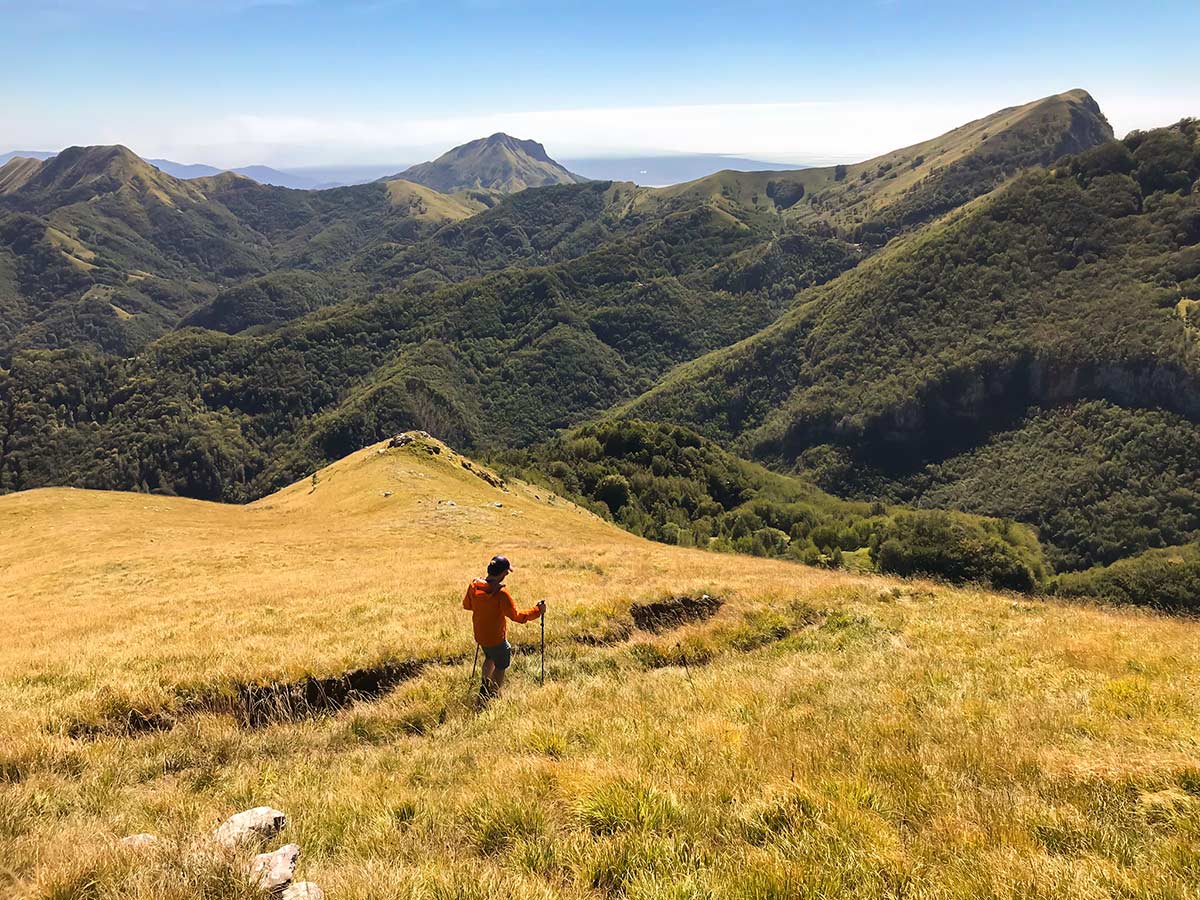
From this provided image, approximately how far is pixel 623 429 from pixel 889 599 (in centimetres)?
11983

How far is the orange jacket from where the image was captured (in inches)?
406

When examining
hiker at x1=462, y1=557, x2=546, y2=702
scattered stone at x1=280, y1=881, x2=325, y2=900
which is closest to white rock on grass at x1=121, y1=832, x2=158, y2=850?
scattered stone at x1=280, y1=881, x2=325, y2=900

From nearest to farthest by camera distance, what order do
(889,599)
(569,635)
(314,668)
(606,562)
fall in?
(314,668), (569,635), (889,599), (606,562)

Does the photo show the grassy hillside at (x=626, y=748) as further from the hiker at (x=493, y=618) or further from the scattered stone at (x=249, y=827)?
the hiker at (x=493, y=618)

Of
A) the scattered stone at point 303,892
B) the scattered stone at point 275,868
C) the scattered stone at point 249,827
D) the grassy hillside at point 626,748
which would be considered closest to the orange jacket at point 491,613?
the grassy hillside at point 626,748

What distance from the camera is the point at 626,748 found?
7633 millimetres

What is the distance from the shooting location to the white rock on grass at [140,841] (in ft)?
16.6

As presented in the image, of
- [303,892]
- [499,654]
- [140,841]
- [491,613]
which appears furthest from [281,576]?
[303,892]

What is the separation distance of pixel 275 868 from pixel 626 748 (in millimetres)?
4116

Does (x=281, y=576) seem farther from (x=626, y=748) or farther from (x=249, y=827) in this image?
(x=626, y=748)

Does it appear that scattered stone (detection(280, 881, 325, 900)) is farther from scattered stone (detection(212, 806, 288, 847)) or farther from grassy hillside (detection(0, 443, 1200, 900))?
scattered stone (detection(212, 806, 288, 847))

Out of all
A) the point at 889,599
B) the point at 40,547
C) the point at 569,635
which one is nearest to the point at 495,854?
the point at 569,635

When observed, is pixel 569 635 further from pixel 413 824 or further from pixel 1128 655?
pixel 1128 655

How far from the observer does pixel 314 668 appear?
1136 cm
